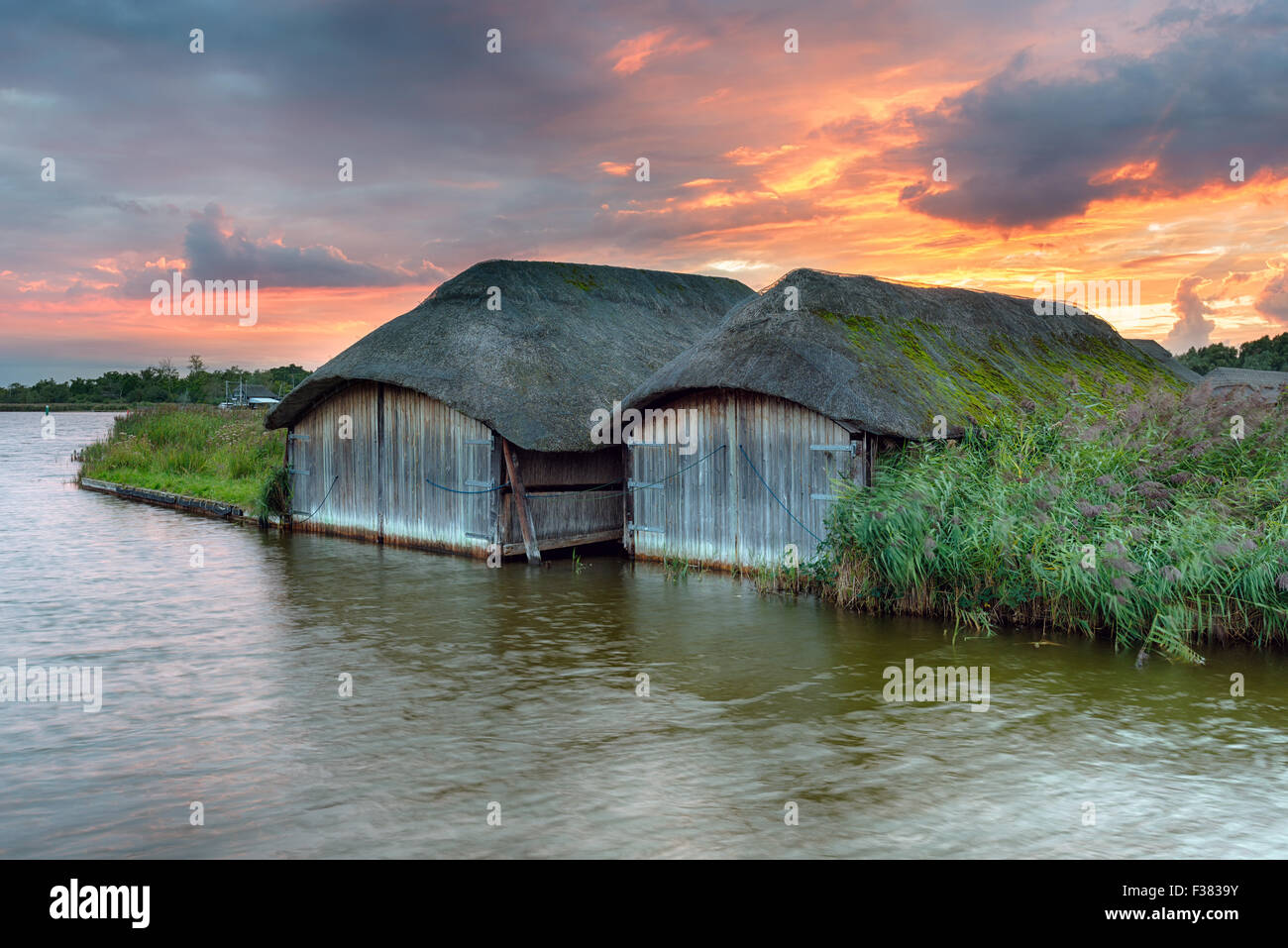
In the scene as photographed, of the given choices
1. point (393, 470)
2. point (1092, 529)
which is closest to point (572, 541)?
point (393, 470)

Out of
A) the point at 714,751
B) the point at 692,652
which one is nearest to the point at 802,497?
the point at 692,652

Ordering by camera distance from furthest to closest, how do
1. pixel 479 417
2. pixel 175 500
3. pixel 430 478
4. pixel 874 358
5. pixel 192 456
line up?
1. pixel 192 456
2. pixel 175 500
3. pixel 430 478
4. pixel 479 417
5. pixel 874 358

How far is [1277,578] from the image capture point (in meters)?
10.3

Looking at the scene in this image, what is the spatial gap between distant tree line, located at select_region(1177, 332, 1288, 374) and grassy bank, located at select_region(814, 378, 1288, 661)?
42.4m

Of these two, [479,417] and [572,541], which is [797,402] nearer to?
[572,541]

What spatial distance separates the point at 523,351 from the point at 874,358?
22.1ft

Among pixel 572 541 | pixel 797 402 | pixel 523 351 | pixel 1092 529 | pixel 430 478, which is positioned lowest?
pixel 572 541

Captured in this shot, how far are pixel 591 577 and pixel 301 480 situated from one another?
959 centimetres

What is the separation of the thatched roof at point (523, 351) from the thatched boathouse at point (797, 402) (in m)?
1.92

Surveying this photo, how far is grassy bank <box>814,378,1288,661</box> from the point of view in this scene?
10.7m

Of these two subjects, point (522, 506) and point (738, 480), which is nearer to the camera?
point (738, 480)

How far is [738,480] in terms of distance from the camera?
15.8 m

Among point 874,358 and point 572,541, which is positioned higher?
point 874,358

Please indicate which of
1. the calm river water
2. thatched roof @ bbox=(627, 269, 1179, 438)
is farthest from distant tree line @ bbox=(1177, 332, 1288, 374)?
the calm river water
